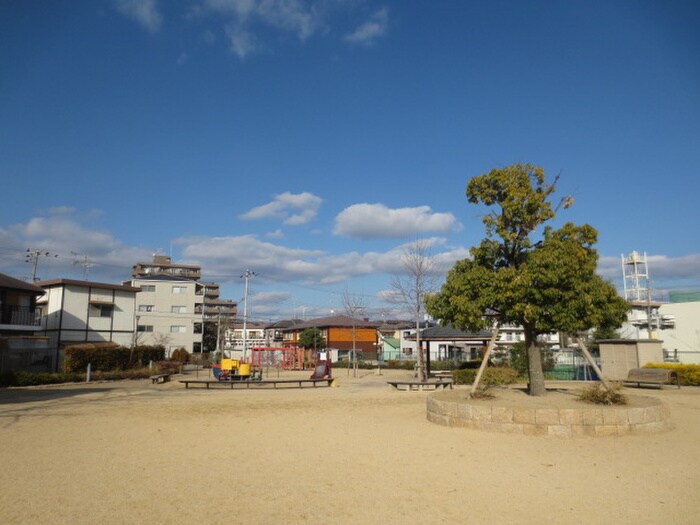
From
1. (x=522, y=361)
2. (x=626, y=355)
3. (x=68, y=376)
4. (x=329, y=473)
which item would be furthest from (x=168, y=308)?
(x=329, y=473)

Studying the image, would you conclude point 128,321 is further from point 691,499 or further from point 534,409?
point 691,499

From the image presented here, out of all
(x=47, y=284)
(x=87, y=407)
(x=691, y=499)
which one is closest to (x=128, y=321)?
(x=47, y=284)

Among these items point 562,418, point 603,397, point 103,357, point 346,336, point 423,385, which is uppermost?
point 346,336

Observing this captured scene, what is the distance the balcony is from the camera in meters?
29.3

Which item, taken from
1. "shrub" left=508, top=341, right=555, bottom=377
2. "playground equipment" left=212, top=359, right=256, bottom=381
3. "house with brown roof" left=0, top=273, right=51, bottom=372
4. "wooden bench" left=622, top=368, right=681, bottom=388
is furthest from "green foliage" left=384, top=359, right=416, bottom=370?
"house with brown roof" left=0, top=273, right=51, bottom=372

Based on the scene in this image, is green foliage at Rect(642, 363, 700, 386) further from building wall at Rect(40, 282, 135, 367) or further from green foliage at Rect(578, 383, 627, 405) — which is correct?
building wall at Rect(40, 282, 135, 367)

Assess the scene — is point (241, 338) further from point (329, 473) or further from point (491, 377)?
point (329, 473)

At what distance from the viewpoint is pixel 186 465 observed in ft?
24.2

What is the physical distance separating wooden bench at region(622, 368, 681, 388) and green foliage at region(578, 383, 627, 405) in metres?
9.78

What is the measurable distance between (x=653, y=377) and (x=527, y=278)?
11629 millimetres

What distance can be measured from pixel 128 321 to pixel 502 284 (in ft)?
111

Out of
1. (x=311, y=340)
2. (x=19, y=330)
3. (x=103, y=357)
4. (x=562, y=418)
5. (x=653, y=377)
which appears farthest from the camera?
(x=311, y=340)

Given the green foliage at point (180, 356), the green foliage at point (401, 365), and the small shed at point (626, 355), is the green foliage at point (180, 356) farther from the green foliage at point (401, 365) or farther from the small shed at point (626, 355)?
the small shed at point (626, 355)

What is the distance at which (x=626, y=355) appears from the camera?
23734 millimetres
